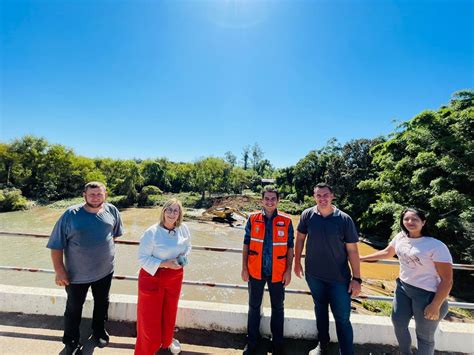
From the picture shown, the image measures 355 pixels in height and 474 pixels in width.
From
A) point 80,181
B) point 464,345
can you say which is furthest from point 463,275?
point 80,181

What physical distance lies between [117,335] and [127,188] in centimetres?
2938

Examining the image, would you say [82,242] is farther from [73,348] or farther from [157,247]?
[73,348]

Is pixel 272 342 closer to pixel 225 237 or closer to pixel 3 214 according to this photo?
pixel 225 237

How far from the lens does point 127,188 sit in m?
28.8

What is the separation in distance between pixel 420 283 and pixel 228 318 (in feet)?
5.84

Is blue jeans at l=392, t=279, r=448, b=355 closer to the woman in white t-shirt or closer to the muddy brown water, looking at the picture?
the woman in white t-shirt

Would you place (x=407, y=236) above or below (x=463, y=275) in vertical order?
above

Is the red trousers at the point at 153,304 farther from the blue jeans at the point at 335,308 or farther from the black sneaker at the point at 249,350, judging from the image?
the blue jeans at the point at 335,308

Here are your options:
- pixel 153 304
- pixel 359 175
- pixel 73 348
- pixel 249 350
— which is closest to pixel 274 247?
pixel 249 350

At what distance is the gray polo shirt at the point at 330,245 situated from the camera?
2033 mm

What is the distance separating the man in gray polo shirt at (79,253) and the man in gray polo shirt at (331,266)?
75.1 inches

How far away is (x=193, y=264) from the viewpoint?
35.3 ft

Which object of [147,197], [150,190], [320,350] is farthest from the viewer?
[150,190]

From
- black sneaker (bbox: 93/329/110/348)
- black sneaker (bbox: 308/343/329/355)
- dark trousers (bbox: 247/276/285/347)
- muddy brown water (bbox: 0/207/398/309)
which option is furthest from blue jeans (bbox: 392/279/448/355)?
muddy brown water (bbox: 0/207/398/309)
